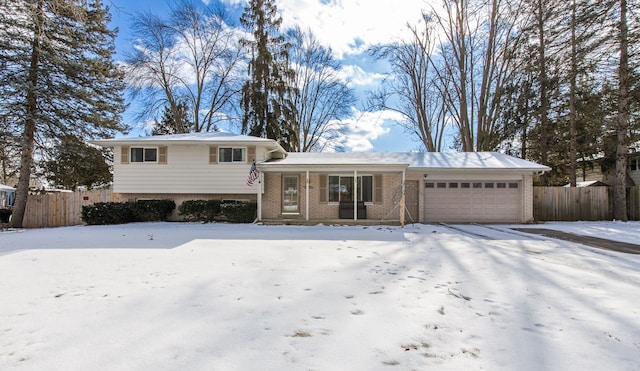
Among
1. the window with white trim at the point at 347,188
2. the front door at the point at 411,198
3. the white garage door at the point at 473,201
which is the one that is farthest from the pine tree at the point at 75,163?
the white garage door at the point at 473,201

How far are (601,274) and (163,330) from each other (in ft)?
19.9

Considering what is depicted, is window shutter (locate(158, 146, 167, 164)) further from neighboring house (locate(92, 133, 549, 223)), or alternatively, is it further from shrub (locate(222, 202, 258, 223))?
shrub (locate(222, 202, 258, 223))

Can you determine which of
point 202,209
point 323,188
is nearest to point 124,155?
point 202,209

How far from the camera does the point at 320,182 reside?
13875 mm

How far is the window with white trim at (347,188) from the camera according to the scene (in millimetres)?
13914

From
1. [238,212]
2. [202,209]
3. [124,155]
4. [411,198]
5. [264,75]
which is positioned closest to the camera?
[238,212]

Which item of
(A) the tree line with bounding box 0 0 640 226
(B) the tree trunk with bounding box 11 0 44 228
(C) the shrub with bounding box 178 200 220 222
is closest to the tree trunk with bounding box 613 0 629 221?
(A) the tree line with bounding box 0 0 640 226

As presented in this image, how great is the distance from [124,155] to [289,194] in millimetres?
7703

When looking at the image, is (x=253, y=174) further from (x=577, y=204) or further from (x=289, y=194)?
(x=577, y=204)

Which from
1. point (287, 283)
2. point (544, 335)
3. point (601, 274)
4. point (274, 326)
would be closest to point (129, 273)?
point (287, 283)

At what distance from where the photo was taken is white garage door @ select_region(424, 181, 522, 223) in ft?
46.0

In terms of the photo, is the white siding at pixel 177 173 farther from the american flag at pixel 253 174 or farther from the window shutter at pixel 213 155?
the american flag at pixel 253 174

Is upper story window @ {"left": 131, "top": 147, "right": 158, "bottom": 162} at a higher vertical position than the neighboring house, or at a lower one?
higher

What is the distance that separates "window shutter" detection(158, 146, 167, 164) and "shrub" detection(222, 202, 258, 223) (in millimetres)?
3946
